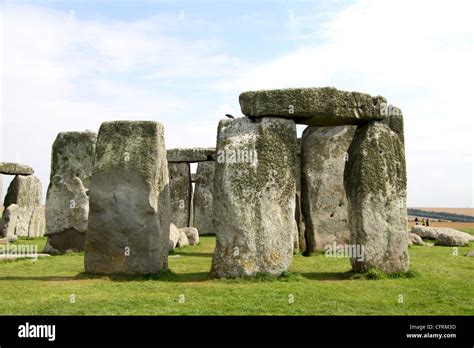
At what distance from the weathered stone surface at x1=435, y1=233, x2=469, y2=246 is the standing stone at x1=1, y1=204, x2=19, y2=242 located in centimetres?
1499

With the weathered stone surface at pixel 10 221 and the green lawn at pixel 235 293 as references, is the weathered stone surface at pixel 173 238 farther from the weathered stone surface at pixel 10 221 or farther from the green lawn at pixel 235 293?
the weathered stone surface at pixel 10 221

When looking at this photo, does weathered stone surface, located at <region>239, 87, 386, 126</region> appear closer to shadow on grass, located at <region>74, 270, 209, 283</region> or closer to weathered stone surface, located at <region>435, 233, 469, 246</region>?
shadow on grass, located at <region>74, 270, 209, 283</region>

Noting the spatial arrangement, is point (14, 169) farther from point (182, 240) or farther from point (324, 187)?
point (324, 187)

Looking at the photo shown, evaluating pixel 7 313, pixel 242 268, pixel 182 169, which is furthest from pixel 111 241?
pixel 182 169

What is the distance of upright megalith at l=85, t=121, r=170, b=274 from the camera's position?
11.0 m

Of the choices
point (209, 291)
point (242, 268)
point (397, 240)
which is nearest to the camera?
point (209, 291)

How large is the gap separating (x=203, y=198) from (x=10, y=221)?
797 cm

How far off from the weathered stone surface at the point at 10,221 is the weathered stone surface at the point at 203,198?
290 inches

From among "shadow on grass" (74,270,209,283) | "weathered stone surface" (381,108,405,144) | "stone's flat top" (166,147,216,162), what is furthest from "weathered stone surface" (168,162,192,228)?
"shadow on grass" (74,270,209,283)

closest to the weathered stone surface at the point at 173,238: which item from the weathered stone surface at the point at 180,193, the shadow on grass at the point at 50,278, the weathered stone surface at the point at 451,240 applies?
the shadow on grass at the point at 50,278
